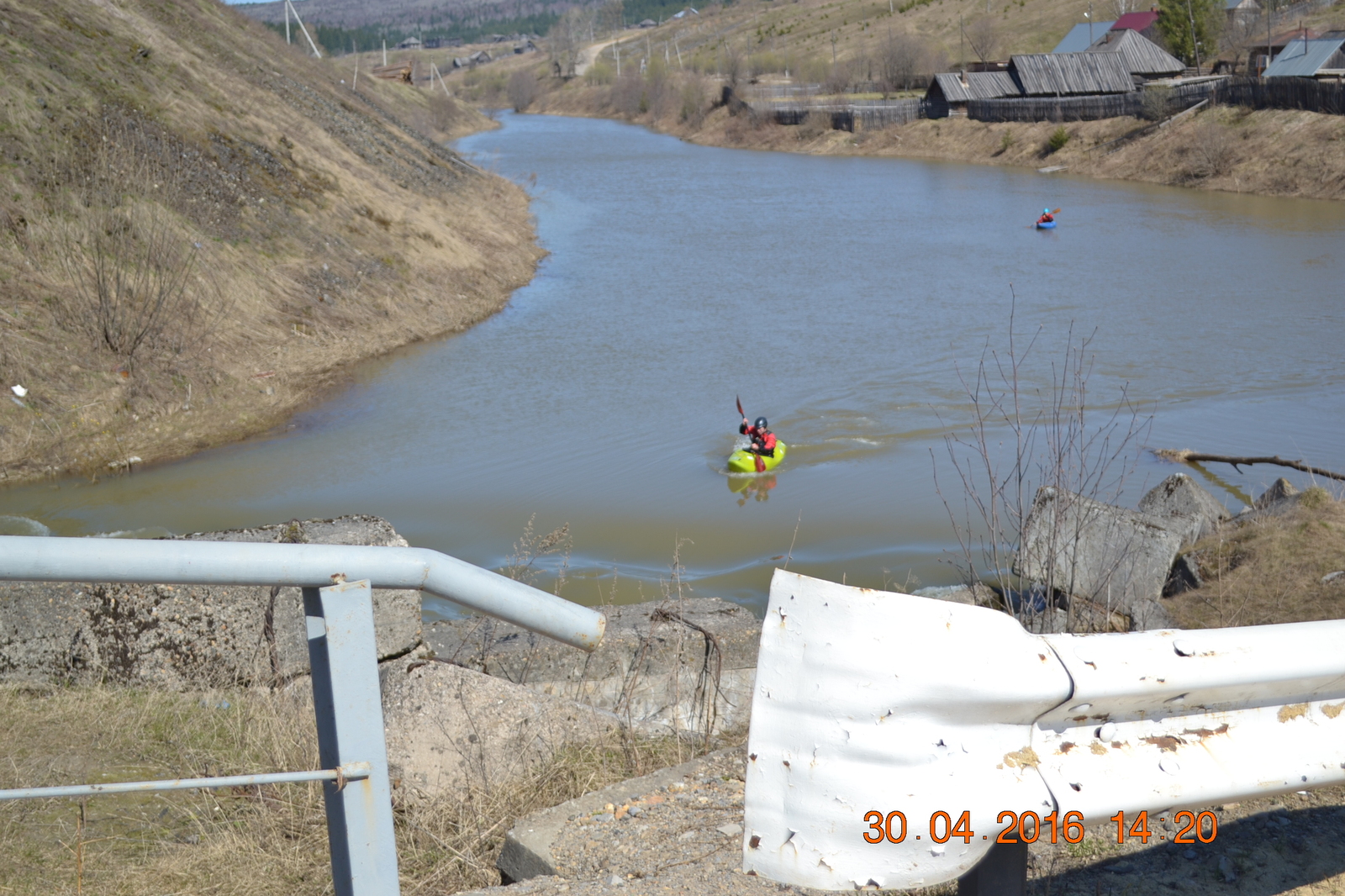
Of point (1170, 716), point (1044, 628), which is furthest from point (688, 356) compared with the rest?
point (1170, 716)

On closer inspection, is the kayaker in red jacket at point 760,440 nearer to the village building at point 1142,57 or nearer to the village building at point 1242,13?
the village building at point 1142,57

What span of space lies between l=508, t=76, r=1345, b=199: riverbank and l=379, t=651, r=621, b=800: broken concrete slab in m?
33.8

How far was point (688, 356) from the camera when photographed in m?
16.4

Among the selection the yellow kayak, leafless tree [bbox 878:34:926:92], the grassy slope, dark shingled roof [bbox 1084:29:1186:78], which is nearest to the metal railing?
the yellow kayak

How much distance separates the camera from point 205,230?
16016 millimetres

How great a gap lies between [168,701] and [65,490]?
24.5 feet

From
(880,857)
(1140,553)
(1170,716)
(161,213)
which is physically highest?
(161,213)

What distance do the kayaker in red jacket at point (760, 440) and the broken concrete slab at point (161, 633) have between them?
265 inches

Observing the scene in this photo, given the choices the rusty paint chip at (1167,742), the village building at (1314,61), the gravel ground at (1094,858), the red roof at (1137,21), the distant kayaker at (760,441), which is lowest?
the distant kayaker at (760,441)

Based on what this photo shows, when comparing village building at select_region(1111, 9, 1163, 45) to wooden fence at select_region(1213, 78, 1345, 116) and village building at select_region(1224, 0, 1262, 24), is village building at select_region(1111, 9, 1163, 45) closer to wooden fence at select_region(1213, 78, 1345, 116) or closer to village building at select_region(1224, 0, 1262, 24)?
village building at select_region(1224, 0, 1262, 24)

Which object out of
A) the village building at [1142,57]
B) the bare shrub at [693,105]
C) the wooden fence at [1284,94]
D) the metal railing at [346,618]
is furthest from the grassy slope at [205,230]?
the bare shrub at [693,105]

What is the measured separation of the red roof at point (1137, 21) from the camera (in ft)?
225

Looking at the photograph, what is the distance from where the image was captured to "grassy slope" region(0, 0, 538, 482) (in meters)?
12.2

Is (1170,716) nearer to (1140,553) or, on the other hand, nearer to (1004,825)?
(1004,825)
